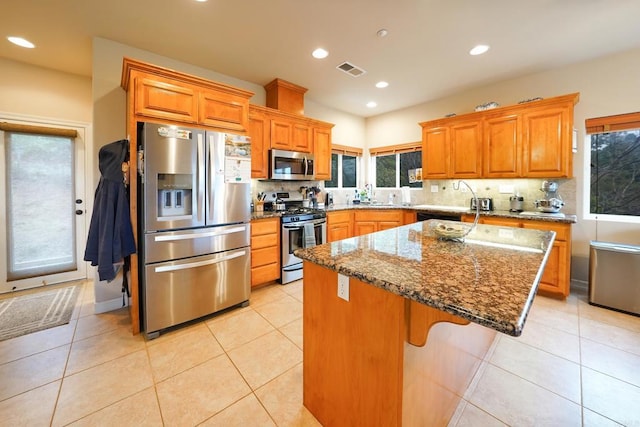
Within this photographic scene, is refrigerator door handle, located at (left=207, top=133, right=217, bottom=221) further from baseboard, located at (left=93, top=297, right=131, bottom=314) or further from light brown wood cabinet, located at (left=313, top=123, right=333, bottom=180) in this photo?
light brown wood cabinet, located at (left=313, top=123, right=333, bottom=180)

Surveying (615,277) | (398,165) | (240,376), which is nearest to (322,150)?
(398,165)

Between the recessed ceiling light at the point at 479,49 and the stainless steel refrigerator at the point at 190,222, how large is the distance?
8.81ft

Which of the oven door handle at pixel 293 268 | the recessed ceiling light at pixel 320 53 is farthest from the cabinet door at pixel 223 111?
the oven door handle at pixel 293 268

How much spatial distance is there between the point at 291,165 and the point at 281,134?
1.52 feet

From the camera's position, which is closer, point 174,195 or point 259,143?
point 174,195

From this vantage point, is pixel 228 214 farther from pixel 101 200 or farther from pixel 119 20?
pixel 119 20

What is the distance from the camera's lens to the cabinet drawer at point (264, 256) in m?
3.15

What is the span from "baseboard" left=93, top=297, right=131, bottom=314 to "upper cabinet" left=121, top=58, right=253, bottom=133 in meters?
1.96

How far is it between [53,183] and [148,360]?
3.02 metres

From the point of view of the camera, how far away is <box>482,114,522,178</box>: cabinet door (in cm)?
336

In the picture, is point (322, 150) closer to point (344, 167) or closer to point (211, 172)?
point (344, 167)

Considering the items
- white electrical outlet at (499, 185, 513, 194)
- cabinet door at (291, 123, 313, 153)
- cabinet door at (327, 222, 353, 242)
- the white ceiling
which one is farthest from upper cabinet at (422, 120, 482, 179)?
cabinet door at (291, 123, 313, 153)

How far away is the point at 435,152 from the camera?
4141 millimetres

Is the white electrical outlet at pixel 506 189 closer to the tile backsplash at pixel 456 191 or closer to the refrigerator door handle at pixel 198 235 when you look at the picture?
the tile backsplash at pixel 456 191
